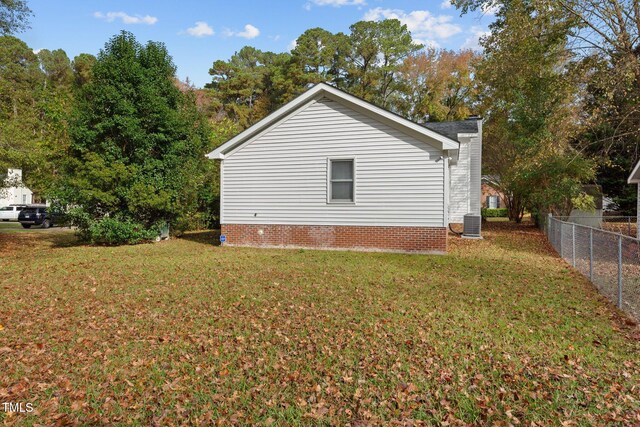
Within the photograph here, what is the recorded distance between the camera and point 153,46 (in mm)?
14977

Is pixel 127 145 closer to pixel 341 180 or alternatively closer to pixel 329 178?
pixel 329 178

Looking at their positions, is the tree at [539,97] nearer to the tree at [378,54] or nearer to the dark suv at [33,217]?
the tree at [378,54]

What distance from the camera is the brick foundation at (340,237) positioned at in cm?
1183

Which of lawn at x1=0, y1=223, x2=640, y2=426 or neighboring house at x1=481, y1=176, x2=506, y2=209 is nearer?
lawn at x1=0, y1=223, x2=640, y2=426

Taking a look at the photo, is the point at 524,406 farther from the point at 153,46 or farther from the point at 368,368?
the point at 153,46

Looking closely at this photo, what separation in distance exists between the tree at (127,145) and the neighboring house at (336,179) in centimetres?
264

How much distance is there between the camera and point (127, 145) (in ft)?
47.4

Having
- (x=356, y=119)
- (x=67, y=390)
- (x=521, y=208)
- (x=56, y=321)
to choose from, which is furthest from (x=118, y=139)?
(x=521, y=208)

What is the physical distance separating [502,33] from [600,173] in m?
20.2

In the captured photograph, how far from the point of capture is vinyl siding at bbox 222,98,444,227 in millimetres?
11812

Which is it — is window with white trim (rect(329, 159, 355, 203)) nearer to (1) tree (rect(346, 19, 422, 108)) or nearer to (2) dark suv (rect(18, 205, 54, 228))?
(2) dark suv (rect(18, 205, 54, 228))

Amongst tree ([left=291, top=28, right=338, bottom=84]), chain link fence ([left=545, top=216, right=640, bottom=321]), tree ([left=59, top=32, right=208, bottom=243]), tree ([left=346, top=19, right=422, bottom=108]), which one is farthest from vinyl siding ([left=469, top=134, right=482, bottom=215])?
tree ([left=291, top=28, right=338, bottom=84])

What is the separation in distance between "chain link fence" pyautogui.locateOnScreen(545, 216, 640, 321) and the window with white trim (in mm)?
6146

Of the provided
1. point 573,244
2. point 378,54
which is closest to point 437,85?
point 378,54
